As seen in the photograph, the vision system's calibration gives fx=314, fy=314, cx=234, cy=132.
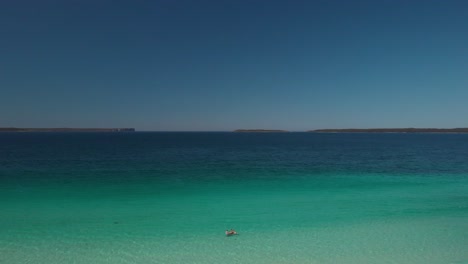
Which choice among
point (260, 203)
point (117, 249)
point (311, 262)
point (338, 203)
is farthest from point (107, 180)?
point (311, 262)

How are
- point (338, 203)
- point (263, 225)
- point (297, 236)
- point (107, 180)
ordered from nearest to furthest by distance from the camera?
point (297, 236), point (263, 225), point (338, 203), point (107, 180)

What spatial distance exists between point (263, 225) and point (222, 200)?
5.12 metres

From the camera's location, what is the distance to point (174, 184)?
2330 centimetres

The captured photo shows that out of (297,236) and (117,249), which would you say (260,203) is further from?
(117,249)

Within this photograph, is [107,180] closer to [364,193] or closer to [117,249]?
[117,249]

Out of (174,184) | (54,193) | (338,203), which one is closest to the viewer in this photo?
(338,203)

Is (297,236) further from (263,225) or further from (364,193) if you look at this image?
(364,193)

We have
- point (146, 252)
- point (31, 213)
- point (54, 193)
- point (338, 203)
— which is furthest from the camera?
point (54, 193)

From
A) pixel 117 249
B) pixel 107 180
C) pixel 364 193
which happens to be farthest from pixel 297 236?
pixel 107 180

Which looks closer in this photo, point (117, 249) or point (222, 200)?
point (117, 249)

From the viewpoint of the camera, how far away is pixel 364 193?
20109 millimetres

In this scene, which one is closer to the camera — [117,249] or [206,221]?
[117,249]

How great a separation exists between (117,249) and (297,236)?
659 cm

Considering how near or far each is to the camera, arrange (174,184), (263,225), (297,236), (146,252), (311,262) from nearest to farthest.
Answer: (311,262) → (146,252) → (297,236) → (263,225) → (174,184)
